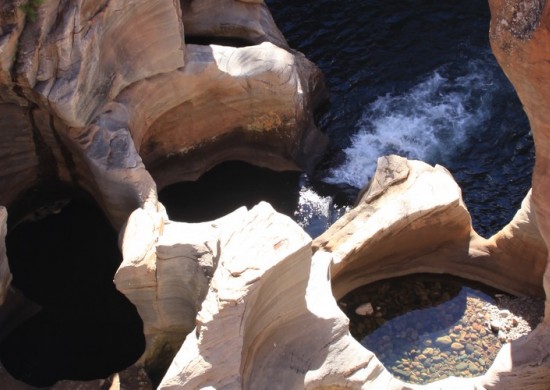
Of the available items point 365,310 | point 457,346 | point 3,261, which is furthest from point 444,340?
point 3,261

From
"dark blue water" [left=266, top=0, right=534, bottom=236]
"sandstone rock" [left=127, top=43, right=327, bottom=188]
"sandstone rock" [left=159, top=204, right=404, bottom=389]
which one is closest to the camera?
"sandstone rock" [left=159, top=204, right=404, bottom=389]

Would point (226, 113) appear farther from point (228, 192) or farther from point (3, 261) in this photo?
point (3, 261)

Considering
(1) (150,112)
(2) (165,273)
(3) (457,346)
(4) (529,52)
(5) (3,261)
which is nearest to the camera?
(4) (529,52)

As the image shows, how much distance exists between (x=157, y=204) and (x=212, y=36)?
385cm

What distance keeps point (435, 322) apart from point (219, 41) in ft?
16.7

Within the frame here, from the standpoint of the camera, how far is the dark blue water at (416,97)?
39.1 ft

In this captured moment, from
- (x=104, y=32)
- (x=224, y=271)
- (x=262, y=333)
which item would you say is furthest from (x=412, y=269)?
(x=104, y=32)

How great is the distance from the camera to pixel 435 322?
9688 millimetres

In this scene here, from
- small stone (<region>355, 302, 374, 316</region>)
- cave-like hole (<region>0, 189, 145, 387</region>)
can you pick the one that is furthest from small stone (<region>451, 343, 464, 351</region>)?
cave-like hole (<region>0, 189, 145, 387</region>)

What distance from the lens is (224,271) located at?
7426mm

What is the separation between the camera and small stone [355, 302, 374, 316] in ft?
31.9

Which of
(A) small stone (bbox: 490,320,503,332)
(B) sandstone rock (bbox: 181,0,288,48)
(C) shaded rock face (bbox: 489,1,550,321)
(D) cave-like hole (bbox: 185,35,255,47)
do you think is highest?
(C) shaded rock face (bbox: 489,1,550,321)

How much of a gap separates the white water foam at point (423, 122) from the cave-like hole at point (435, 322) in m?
2.29

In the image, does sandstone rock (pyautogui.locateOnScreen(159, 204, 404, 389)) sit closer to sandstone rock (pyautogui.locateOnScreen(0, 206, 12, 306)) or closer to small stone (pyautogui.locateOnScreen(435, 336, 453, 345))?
small stone (pyautogui.locateOnScreen(435, 336, 453, 345))
